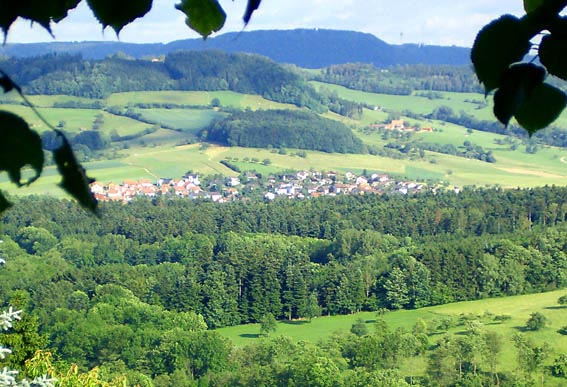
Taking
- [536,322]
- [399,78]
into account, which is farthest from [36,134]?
[399,78]

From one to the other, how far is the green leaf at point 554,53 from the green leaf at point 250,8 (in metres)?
0.24

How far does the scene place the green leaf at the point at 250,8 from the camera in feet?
2.28

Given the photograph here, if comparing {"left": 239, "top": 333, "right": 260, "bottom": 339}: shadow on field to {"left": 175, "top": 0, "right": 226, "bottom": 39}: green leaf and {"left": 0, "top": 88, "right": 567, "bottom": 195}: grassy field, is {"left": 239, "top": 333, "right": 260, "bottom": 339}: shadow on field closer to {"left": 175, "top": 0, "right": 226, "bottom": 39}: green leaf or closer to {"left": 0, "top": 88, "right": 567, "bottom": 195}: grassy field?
{"left": 0, "top": 88, "right": 567, "bottom": 195}: grassy field

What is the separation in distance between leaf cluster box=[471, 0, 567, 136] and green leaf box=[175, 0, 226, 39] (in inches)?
10.4

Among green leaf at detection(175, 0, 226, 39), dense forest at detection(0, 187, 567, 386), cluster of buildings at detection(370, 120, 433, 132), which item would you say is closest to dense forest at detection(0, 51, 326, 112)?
cluster of buildings at detection(370, 120, 433, 132)

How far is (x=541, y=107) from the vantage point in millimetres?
752

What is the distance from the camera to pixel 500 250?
34719 mm

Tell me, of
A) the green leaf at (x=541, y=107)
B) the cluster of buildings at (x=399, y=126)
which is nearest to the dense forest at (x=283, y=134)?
the cluster of buildings at (x=399, y=126)

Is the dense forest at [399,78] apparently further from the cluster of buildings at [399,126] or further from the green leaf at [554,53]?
the green leaf at [554,53]

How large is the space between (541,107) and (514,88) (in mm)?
67

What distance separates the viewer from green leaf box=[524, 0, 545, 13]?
0.71 m

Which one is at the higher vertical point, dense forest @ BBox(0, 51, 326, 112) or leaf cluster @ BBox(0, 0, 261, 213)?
leaf cluster @ BBox(0, 0, 261, 213)

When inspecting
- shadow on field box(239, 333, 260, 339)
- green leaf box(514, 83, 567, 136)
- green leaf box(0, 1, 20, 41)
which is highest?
green leaf box(0, 1, 20, 41)

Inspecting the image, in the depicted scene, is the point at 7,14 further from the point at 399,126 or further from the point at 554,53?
the point at 399,126
